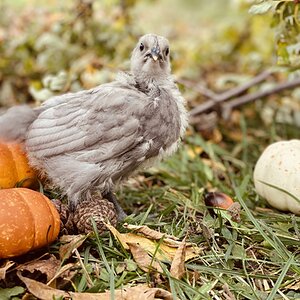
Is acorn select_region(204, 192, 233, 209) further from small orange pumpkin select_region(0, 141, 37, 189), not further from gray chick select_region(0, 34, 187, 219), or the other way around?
small orange pumpkin select_region(0, 141, 37, 189)

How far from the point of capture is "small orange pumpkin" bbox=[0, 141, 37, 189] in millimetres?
2574

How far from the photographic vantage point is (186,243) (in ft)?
7.89

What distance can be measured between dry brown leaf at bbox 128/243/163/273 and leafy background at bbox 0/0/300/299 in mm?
32

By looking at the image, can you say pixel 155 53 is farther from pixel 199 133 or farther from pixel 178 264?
pixel 199 133

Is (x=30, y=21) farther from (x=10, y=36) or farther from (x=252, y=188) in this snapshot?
(x=252, y=188)

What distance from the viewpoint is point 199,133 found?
432 centimetres

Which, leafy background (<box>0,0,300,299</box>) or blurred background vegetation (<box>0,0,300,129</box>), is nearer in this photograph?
leafy background (<box>0,0,300,299</box>)

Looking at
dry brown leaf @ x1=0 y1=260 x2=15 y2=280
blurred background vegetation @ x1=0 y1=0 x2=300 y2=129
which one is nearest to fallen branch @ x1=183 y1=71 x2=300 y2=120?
blurred background vegetation @ x1=0 y1=0 x2=300 y2=129

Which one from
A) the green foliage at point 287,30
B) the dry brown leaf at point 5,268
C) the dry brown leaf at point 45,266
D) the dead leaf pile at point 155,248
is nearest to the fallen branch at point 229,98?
the green foliage at point 287,30

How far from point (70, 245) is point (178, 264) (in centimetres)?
47

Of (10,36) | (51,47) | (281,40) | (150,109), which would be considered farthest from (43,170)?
(10,36)

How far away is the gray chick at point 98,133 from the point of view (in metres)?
2.53

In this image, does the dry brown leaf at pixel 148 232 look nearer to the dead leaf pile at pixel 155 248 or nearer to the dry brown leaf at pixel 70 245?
the dead leaf pile at pixel 155 248

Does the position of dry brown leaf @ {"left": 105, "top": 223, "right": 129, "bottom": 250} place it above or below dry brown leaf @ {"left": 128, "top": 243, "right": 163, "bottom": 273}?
above
